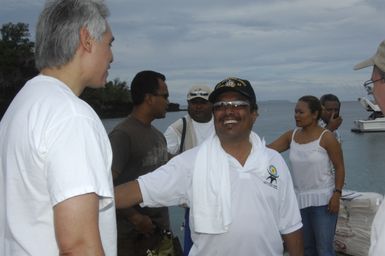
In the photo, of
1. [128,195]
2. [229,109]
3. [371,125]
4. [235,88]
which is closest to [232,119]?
[229,109]

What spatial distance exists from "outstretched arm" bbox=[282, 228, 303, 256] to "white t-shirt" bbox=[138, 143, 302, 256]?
0.12 ft

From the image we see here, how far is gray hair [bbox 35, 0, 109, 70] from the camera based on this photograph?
1.63 metres

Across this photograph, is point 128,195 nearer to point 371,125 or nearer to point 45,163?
point 45,163

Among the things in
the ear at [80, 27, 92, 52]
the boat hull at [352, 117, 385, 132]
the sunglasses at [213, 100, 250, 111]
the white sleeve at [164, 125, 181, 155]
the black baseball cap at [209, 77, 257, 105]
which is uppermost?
the ear at [80, 27, 92, 52]

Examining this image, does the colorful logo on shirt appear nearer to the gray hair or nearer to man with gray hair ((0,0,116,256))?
man with gray hair ((0,0,116,256))

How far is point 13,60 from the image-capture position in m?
53.5

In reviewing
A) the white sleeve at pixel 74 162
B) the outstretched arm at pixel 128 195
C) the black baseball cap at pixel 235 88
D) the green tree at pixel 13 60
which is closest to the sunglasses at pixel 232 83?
the black baseball cap at pixel 235 88

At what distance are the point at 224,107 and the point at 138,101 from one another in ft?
4.00

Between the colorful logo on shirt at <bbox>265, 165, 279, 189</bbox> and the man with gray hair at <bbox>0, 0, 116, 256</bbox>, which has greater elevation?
the man with gray hair at <bbox>0, 0, 116, 256</bbox>

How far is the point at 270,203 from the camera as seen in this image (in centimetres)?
269

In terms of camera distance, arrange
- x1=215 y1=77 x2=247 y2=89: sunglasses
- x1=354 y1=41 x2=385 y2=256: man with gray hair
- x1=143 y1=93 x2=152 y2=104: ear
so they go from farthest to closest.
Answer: x1=143 y1=93 x2=152 y2=104: ear → x1=215 y1=77 x2=247 y2=89: sunglasses → x1=354 y1=41 x2=385 y2=256: man with gray hair

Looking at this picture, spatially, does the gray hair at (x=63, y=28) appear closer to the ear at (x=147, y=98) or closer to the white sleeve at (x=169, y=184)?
the white sleeve at (x=169, y=184)

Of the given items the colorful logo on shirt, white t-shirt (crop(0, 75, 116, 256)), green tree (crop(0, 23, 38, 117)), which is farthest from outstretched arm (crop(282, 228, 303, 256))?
green tree (crop(0, 23, 38, 117))

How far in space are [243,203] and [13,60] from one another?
5503cm
